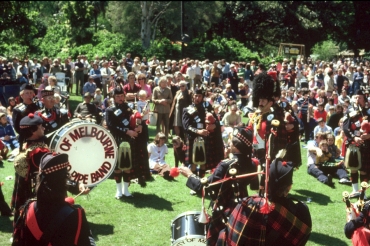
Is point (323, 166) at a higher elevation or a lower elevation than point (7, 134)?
lower

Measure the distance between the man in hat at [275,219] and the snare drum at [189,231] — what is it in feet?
5.03

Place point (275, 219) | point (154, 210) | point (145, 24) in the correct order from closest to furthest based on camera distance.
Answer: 1. point (275, 219)
2. point (154, 210)
3. point (145, 24)

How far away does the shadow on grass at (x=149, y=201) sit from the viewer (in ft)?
28.1

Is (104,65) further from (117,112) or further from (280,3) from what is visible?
(280,3)

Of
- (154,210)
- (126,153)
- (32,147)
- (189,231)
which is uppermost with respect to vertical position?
(32,147)

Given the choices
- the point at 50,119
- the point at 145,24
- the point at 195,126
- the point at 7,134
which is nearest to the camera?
the point at 50,119

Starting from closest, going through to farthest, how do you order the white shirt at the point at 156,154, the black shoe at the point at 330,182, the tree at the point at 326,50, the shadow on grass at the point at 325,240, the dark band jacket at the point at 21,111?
1. the shadow on grass at the point at 325,240
2. the dark band jacket at the point at 21,111
3. the black shoe at the point at 330,182
4. the white shirt at the point at 156,154
5. the tree at the point at 326,50

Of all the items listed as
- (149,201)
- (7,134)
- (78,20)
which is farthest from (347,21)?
(149,201)

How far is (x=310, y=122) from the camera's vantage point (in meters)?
15.0

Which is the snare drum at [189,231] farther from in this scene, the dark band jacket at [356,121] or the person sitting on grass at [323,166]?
the person sitting on grass at [323,166]

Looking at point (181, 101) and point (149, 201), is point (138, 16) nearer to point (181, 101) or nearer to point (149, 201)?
point (181, 101)

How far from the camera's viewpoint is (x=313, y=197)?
31.0 feet

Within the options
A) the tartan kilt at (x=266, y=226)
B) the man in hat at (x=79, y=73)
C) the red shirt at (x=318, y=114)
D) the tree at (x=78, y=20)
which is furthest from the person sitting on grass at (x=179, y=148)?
the tree at (x=78, y=20)

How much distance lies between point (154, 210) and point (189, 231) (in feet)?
9.50
